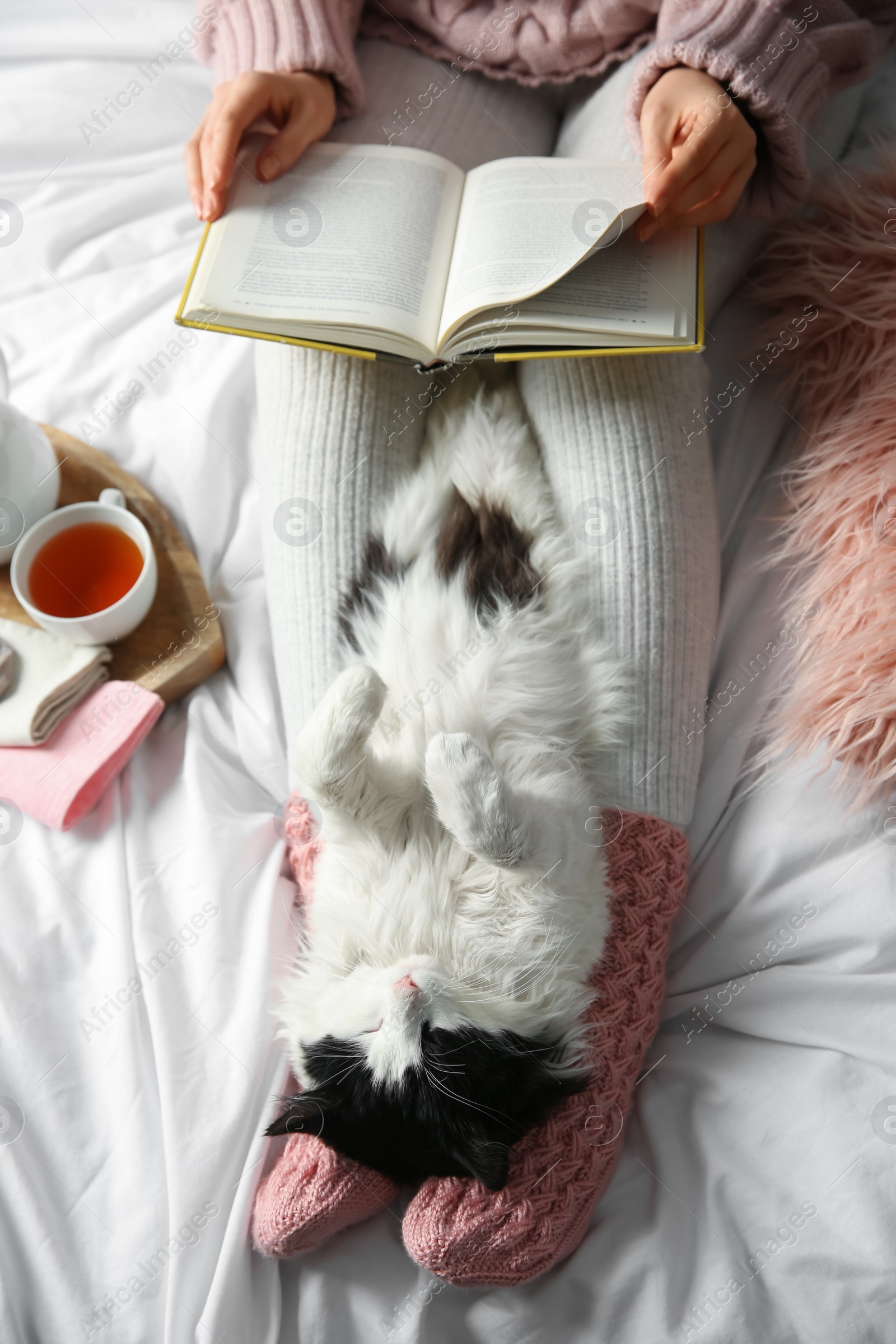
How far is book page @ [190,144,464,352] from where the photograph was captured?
0.80 meters

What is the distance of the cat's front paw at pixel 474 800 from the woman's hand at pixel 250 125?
65cm

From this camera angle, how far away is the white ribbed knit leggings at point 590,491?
0.87 m

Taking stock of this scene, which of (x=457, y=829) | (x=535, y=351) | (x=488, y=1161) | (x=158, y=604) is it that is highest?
(x=535, y=351)

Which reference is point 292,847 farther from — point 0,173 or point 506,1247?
point 0,173

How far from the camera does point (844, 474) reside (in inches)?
35.8

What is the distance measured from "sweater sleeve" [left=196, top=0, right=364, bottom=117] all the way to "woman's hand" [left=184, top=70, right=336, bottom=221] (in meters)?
0.03

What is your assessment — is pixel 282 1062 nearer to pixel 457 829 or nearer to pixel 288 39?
pixel 457 829

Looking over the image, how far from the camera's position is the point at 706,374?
3.26 feet

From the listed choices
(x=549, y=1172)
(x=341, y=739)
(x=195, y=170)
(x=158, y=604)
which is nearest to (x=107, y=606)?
(x=158, y=604)

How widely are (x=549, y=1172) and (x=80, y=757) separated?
0.65m

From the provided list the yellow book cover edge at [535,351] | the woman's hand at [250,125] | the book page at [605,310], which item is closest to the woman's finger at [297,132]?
the woman's hand at [250,125]

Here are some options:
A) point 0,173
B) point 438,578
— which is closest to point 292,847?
point 438,578

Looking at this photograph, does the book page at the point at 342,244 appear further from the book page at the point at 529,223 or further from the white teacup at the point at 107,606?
the white teacup at the point at 107,606

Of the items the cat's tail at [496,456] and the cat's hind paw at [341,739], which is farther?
the cat's tail at [496,456]
